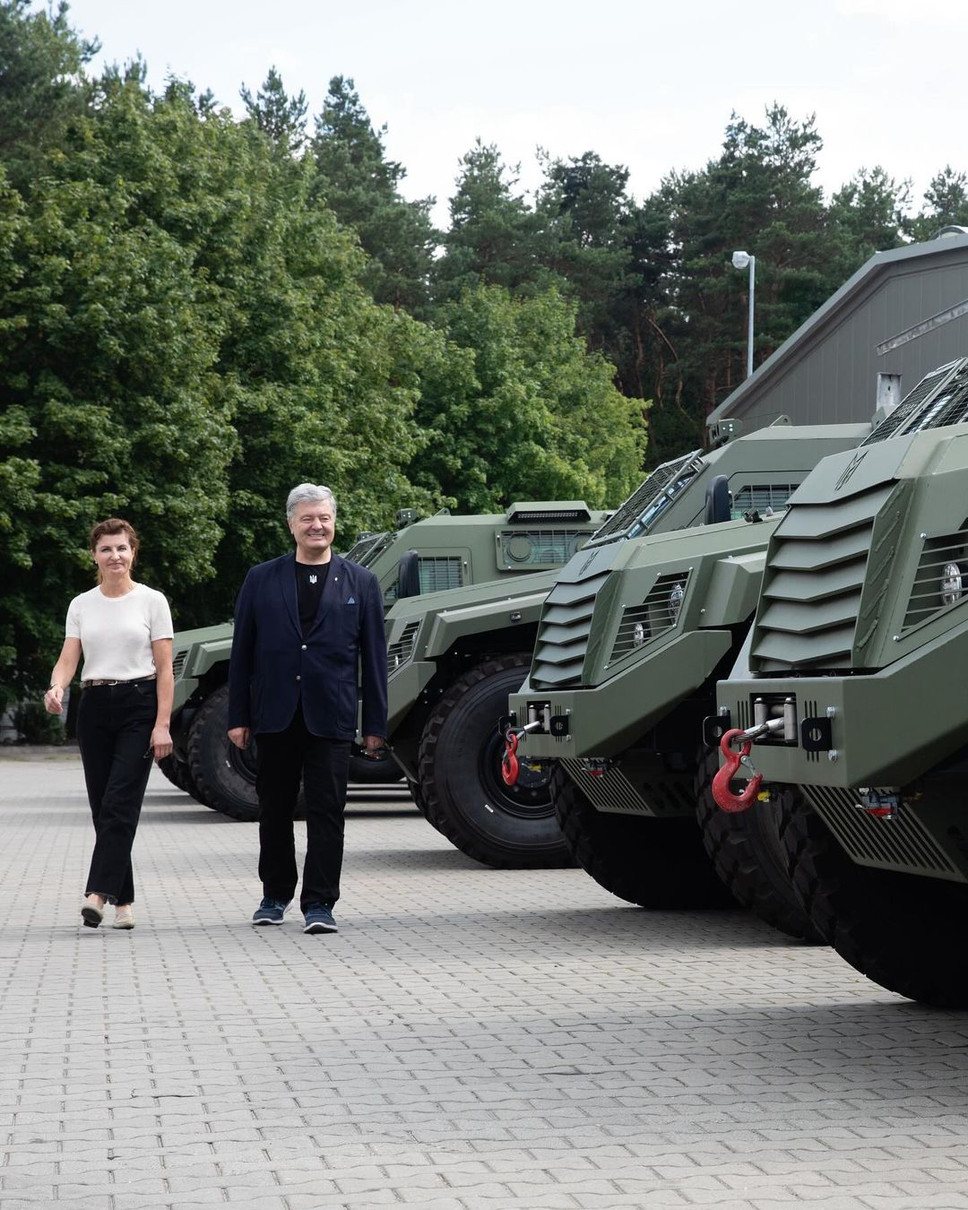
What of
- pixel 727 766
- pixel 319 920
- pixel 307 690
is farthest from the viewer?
pixel 307 690

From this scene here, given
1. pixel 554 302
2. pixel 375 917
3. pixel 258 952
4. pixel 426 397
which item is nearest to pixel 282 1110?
pixel 258 952

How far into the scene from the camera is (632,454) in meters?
66.6

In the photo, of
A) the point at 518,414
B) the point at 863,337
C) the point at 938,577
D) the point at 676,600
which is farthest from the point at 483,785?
the point at 518,414

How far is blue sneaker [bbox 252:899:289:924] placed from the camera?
374 inches

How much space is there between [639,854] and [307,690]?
1759 mm

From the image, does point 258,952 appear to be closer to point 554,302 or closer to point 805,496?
point 805,496

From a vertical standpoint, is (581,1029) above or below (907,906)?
below

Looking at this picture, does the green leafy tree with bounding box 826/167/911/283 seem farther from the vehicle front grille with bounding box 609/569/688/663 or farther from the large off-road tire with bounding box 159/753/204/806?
the vehicle front grille with bounding box 609/569/688/663

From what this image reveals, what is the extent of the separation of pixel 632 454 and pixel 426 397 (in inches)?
543

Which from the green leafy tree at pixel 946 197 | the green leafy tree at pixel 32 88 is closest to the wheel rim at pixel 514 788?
the green leafy tree at pixel 32 88

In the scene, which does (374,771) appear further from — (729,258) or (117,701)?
(729,258)

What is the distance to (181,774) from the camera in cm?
1808

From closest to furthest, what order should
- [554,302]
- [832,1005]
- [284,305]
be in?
1. [832,1005]
2. [284,305]
3. [554,302]

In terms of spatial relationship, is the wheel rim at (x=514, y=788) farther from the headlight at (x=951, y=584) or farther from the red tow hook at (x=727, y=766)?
the headlight at (x=951, y=584)
